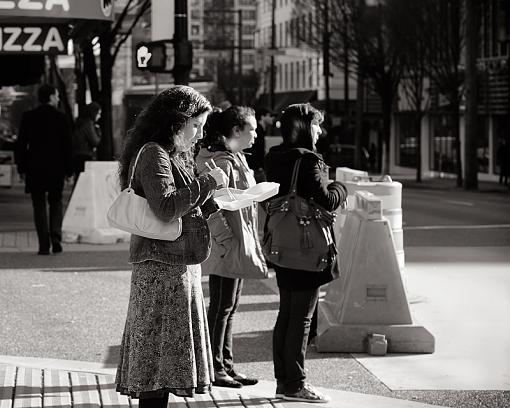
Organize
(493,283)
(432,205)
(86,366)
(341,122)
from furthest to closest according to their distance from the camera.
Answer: (341,122) < (432,205) < (493,283) < (86,366)

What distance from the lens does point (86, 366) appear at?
8.16 metres

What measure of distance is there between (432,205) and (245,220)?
69.2ft

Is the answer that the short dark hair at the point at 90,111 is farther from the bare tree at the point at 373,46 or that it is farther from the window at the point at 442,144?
the window at the point at 442,144

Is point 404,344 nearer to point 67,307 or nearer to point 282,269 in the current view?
point 282,269

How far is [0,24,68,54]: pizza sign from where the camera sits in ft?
51.4

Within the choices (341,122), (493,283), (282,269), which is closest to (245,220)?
(282,269)

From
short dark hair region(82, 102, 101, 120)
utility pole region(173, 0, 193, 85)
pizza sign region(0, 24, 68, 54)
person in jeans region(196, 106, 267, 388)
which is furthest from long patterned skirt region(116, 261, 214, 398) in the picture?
short dark hair region(82, 102, 101, 120)

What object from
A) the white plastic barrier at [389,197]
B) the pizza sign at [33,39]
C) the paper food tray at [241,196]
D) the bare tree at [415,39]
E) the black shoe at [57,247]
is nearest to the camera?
the paper food tray at [241,196]

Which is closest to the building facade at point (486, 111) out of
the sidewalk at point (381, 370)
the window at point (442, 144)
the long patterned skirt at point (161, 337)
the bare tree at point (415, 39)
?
the window at point (442, 144)

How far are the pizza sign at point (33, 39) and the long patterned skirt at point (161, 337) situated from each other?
10159 millimetres

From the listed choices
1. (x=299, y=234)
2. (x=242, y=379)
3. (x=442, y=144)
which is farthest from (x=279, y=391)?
(x=442, y=144)

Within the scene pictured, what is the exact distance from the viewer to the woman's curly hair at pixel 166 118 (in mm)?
5754

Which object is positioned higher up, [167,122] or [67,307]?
[167,122]

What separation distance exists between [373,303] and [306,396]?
6.29ft
